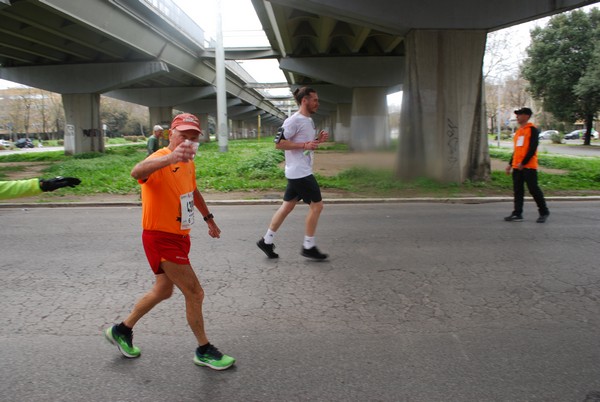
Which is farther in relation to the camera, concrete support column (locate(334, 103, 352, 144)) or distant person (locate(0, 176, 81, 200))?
concrete support column (locate(334, 103, 352, 144))

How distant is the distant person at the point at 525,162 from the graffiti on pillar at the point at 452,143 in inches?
190

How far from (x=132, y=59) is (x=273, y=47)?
29.6 ft

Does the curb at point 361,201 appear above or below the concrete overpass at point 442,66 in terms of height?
below

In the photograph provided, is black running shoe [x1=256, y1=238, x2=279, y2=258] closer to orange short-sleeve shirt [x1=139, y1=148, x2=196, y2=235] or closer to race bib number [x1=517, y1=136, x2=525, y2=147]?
orange short-sleeve shirt [x1=139, y1=148, x2=196, y2=235]

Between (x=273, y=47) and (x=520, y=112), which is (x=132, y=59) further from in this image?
(x=520, y=112)

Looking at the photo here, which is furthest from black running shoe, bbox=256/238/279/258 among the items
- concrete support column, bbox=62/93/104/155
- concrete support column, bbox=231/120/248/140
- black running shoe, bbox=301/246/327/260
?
concrete support column, bbox=231/120/248/140

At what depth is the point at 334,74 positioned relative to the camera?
100 ft

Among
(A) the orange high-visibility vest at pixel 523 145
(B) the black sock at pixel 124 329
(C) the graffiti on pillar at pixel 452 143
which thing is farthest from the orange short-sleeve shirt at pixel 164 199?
(C) the graffiti on pillar at pixel 452 143

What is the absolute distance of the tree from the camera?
3956 cm

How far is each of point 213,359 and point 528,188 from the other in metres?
6.94

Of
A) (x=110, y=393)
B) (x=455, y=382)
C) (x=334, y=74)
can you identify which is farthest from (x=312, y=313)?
(x=334, y=74)

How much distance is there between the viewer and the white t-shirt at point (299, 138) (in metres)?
5.70

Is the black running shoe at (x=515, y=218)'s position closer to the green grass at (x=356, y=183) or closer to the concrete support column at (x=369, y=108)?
the green grass at (x=356, y=183)

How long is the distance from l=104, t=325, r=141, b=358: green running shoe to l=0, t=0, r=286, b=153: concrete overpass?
1595 cm
